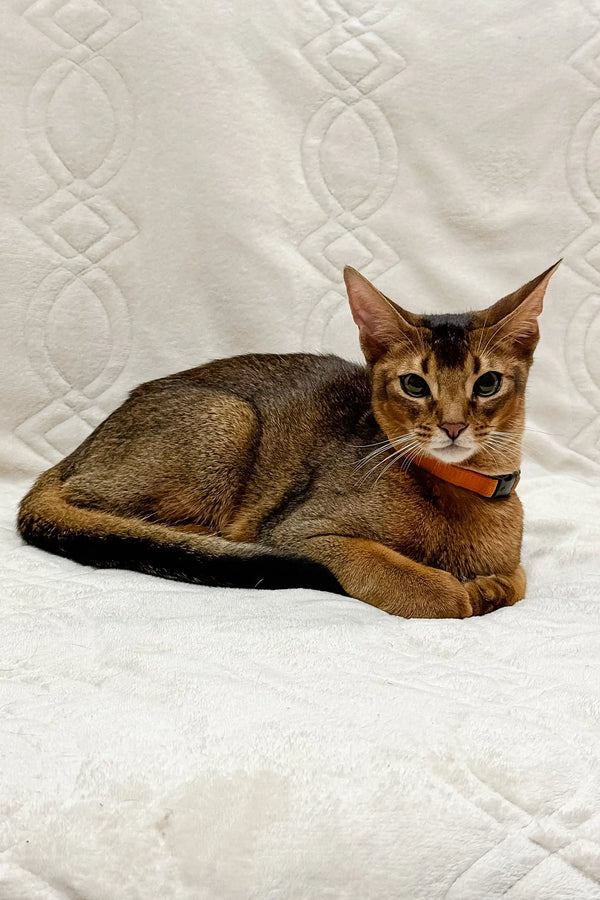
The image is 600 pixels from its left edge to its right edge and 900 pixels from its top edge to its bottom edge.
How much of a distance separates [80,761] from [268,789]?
0.17 meters

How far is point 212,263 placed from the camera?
6.46 feet

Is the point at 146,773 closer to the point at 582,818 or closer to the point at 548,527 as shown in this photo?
the point at 582,818

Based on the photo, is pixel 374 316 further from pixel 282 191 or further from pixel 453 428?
pixel 282 191

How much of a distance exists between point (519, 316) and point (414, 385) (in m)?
0.18

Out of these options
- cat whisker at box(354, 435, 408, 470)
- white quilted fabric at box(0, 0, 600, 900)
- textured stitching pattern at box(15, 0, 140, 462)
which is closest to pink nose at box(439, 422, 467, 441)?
cat whisker at box(354, 435, 408, 470)

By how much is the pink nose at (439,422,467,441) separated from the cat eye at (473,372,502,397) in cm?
7

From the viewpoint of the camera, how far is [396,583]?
1.30 m

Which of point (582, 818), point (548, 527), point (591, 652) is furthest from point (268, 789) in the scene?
point (548, 527)

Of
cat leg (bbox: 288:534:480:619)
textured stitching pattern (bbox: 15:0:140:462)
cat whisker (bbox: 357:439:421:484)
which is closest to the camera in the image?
cat leg (bbox: 288:534:480:619)

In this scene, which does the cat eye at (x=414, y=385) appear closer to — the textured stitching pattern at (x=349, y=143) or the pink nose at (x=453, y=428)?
the pink nose at (x=453, y=428)

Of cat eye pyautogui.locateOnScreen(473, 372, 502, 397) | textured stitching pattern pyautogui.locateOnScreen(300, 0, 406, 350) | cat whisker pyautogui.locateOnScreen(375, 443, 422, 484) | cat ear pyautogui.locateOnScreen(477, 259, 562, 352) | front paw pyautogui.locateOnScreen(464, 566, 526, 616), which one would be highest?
textured stitching pattern pyautogui.locateOnScreen(300, 0, 406, 350)

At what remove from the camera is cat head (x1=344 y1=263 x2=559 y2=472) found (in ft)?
4.46

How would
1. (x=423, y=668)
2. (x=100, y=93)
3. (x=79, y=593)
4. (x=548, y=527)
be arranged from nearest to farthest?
(x=423, y=668) < (x=79, y=593) < (x=548, y=527) < (x=100, y=93)

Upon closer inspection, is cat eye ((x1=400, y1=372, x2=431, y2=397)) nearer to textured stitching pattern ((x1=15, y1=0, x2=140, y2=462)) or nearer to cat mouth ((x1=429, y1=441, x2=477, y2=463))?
cat mouth ((x1=429, y1=441, x2=477, y2=463))
